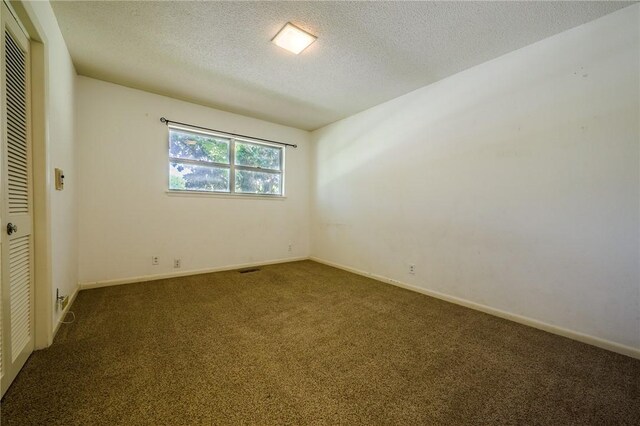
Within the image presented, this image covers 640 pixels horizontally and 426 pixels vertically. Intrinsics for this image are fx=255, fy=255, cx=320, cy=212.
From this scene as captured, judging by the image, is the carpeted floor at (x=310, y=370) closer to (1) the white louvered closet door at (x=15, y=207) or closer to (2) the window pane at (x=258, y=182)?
(1) the white louvered closet door at (x=15, y=207)

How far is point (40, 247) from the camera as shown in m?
1.71

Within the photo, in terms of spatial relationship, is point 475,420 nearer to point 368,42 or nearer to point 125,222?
point 368,42

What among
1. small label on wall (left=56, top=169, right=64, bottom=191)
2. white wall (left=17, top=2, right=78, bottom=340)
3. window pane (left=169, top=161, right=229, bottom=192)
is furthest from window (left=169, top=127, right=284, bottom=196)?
small label on wall (left=56, top=169, right=64, bottom=191)

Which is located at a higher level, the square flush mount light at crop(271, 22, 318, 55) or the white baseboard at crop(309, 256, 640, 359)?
the square flush mount light at crop(271, 22, 318, 55)

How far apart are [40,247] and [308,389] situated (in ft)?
6.48

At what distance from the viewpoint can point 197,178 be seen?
12.5 feet

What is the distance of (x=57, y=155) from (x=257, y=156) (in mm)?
2584

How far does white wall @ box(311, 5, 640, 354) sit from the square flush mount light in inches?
63.3

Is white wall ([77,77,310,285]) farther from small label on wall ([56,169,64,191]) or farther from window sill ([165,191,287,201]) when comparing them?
small label on wall ([56,169,64,191])

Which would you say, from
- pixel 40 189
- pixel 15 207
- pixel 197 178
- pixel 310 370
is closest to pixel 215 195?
pixel 197 178

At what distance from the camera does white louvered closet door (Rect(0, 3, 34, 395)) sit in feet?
4.31

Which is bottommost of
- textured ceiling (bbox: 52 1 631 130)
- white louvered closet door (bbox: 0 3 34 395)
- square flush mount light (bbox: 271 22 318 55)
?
white louvered closet door (bbox: 0 3 34 395)

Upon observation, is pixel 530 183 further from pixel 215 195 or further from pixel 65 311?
pixel 65 311

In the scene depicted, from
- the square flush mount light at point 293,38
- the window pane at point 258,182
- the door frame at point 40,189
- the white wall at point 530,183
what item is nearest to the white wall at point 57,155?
the door frame at point 40,189
